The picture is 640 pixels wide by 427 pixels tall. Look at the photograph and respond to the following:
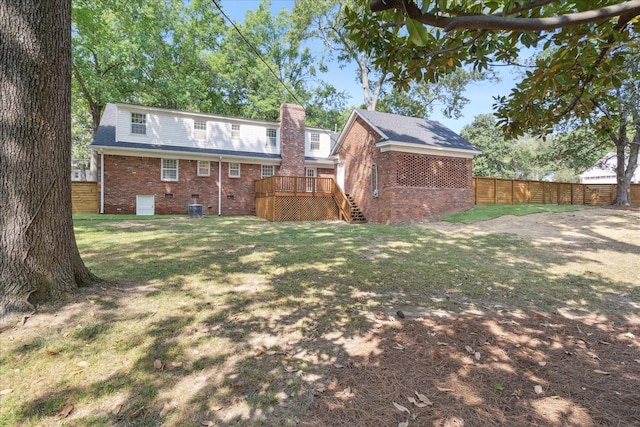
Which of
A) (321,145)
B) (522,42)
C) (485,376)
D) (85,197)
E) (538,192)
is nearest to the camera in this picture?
(485,376)

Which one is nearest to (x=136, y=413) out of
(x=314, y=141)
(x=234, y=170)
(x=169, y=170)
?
(x=169, y=170)

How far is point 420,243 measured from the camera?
8578 mm

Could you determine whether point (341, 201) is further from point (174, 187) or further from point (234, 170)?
point (174, 187)

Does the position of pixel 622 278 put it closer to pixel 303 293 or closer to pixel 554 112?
pixel 554 112

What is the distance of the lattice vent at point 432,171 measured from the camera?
1442 cm

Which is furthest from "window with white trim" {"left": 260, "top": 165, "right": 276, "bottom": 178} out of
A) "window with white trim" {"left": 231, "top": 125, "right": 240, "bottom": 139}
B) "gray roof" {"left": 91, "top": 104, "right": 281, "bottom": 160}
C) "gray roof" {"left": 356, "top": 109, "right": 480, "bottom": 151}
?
"gray roof" {"left": 356, "top": 109, "right": 480, "bottom": 151}

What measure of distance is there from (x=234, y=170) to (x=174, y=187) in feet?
11.2

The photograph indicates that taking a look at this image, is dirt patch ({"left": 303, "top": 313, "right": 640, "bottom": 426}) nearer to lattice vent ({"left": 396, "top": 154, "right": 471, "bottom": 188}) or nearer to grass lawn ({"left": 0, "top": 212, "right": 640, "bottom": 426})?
grass lawn ({"left": 0, "top": 212, "right": 640, "bottom": 426})

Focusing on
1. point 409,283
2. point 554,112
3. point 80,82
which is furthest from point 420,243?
point 80,82

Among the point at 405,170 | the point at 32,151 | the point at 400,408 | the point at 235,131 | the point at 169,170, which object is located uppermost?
the point at 235,131

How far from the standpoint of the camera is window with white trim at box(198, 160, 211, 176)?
715 inches

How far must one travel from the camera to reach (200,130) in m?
19.1

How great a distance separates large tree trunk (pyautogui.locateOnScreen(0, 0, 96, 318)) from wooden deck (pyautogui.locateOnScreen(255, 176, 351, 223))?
38.5 ft

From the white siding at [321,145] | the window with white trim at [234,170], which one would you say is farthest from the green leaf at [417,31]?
the white siding at [321,145]
